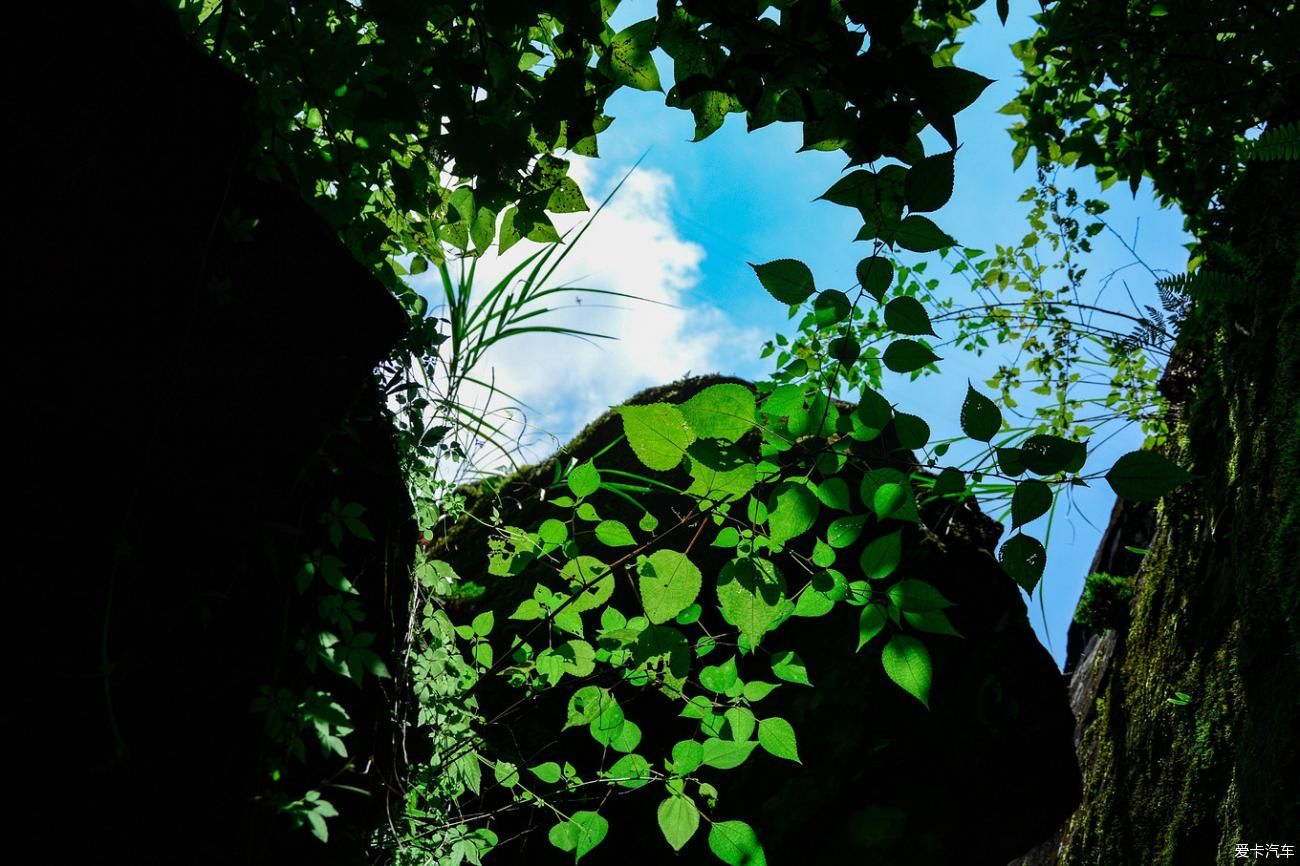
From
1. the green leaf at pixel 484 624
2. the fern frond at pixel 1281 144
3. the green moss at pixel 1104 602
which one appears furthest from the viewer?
the green moss at pixel 1104 602

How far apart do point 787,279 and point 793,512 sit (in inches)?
12.8

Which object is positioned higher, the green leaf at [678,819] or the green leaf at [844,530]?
the green leaf at [844,530]

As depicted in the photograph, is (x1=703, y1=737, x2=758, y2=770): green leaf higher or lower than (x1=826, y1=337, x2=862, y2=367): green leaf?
below

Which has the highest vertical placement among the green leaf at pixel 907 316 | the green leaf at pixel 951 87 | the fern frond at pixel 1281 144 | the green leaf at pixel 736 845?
the fern frond at pixel 1281 144

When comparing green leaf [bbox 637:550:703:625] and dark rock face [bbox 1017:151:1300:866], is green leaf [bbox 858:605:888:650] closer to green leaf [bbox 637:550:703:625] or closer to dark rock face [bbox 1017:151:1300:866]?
green leaf [bbox 637:550:703:625]

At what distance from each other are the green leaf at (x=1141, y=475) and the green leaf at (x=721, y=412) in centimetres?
45

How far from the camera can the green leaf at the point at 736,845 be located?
1.34 m

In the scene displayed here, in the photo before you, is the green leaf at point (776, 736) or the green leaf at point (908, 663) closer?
the green leaf at point (908, 663)

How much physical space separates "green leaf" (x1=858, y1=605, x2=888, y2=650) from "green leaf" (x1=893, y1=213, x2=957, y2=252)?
20.3 inches

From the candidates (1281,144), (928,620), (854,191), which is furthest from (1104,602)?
(854,191)

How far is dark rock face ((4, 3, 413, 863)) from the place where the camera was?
0.91 meters

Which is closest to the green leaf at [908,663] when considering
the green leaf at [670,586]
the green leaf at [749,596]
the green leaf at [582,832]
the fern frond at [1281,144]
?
the green leaf at [749,596]

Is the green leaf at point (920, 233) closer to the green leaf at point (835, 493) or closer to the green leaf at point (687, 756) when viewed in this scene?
the green leaf at point (835, 493)

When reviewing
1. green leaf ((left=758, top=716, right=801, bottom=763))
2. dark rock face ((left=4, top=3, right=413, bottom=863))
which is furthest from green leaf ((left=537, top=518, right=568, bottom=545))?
green leaf ((left=758, top=716, right=801, bottom=763))
